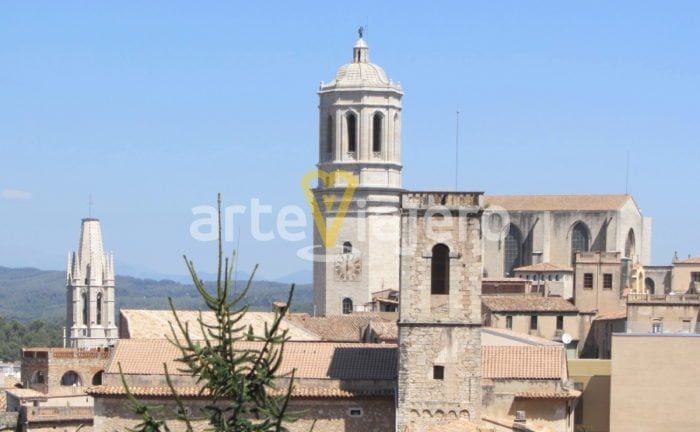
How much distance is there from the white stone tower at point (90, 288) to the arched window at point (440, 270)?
299 feet

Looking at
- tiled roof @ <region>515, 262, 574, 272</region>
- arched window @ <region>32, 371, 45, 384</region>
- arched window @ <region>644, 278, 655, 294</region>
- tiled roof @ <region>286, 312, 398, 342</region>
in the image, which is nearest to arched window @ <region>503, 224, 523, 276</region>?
tiled roof @ <region>515, 262, 574, 272</region>

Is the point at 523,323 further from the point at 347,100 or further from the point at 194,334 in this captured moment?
the point at 347,100

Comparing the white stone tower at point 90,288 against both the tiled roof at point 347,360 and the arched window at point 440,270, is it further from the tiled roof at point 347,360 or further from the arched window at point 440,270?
the arched window at point 440,270

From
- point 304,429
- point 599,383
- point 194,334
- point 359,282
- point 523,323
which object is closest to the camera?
point 304,429

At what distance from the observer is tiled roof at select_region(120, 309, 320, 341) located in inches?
2349

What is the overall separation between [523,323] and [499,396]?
71.2ft

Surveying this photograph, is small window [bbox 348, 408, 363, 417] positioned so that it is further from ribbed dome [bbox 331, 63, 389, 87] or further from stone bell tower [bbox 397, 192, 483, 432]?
ribbed dome [bbox 331, 63, 389, 87]

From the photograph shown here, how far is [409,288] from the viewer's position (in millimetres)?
45781

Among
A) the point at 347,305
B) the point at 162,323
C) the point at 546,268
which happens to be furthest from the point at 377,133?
the point at 162,323

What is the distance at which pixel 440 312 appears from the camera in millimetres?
45469

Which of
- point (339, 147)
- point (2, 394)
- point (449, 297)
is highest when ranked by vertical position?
point (339, 147)

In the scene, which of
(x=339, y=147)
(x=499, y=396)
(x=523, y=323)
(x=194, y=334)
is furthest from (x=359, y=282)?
(x=499, y=396)

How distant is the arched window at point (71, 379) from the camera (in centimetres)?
7081

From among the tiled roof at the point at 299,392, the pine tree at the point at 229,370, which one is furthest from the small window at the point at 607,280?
the pine tree at the point at 229,370
